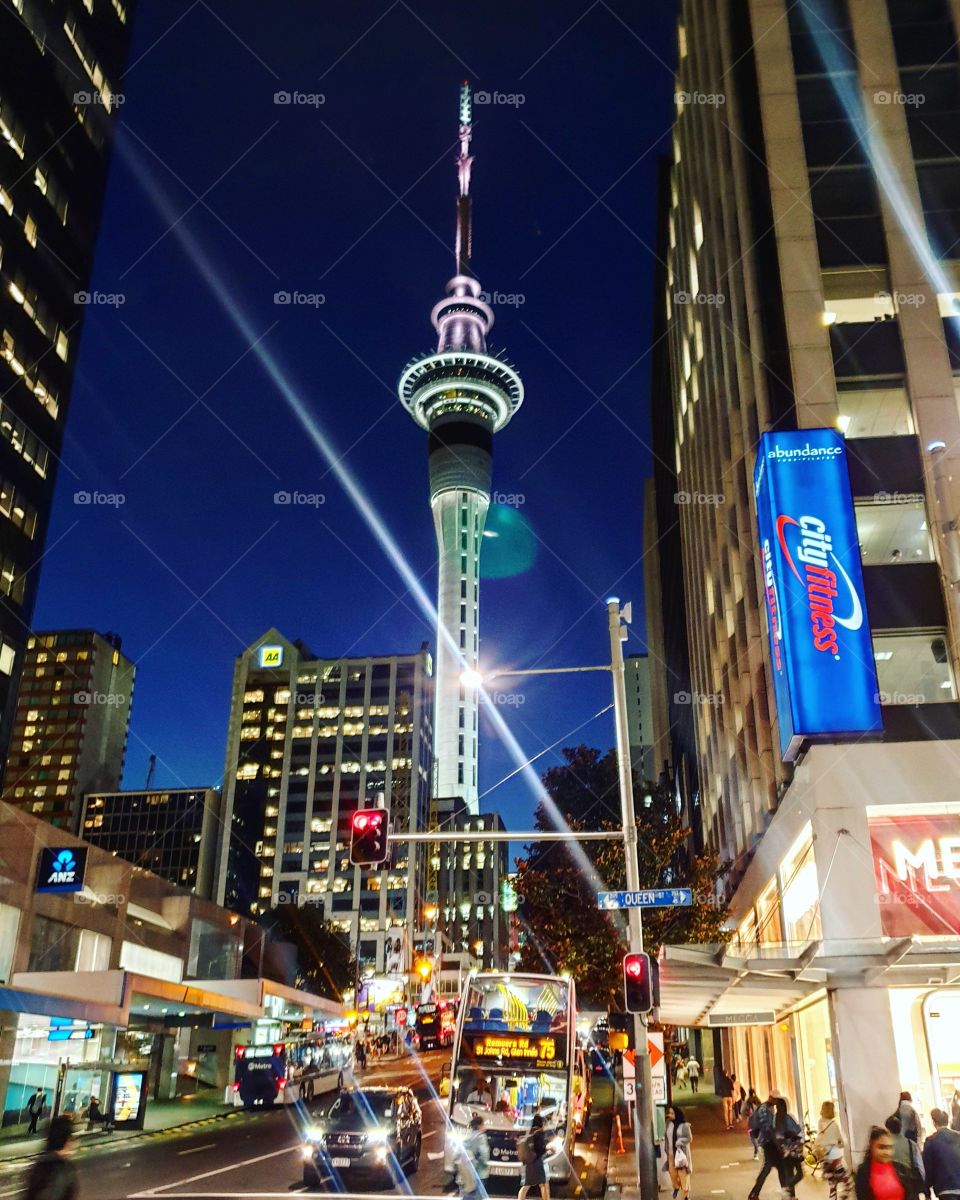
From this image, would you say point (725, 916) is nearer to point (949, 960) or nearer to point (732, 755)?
point (732, 755)

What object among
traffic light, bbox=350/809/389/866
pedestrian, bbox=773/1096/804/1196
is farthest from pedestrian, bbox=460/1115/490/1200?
traffic light, bbox=350/809/389/866

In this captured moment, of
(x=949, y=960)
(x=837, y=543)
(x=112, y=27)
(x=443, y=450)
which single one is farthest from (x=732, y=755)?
(x=443, y=450)

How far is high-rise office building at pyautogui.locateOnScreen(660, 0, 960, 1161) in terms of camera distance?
22.0 meters

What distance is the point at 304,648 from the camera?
19788 cm

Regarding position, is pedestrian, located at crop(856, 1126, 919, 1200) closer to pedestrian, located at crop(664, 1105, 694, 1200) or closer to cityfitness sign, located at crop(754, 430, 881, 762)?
pedestrian, located at crop(664, 1105, 694, 1200)

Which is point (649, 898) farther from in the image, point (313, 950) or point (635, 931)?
point (313, 950)

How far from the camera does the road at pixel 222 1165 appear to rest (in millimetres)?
19578

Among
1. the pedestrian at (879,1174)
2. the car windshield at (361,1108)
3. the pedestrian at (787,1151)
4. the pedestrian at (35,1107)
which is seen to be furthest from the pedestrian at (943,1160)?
the pedestrian at (35,1107)

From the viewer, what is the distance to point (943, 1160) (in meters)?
12.6

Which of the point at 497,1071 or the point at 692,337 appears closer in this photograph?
the point at 497,1071

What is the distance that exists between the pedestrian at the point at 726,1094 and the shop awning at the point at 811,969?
1231cm

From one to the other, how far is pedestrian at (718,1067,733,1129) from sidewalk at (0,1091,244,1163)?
1904cm

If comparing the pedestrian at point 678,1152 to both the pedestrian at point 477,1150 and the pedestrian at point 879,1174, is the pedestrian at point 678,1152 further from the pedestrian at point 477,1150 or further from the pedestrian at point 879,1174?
the pedestrian at point 879,1174

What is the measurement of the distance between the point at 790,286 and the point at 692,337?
2240cm
